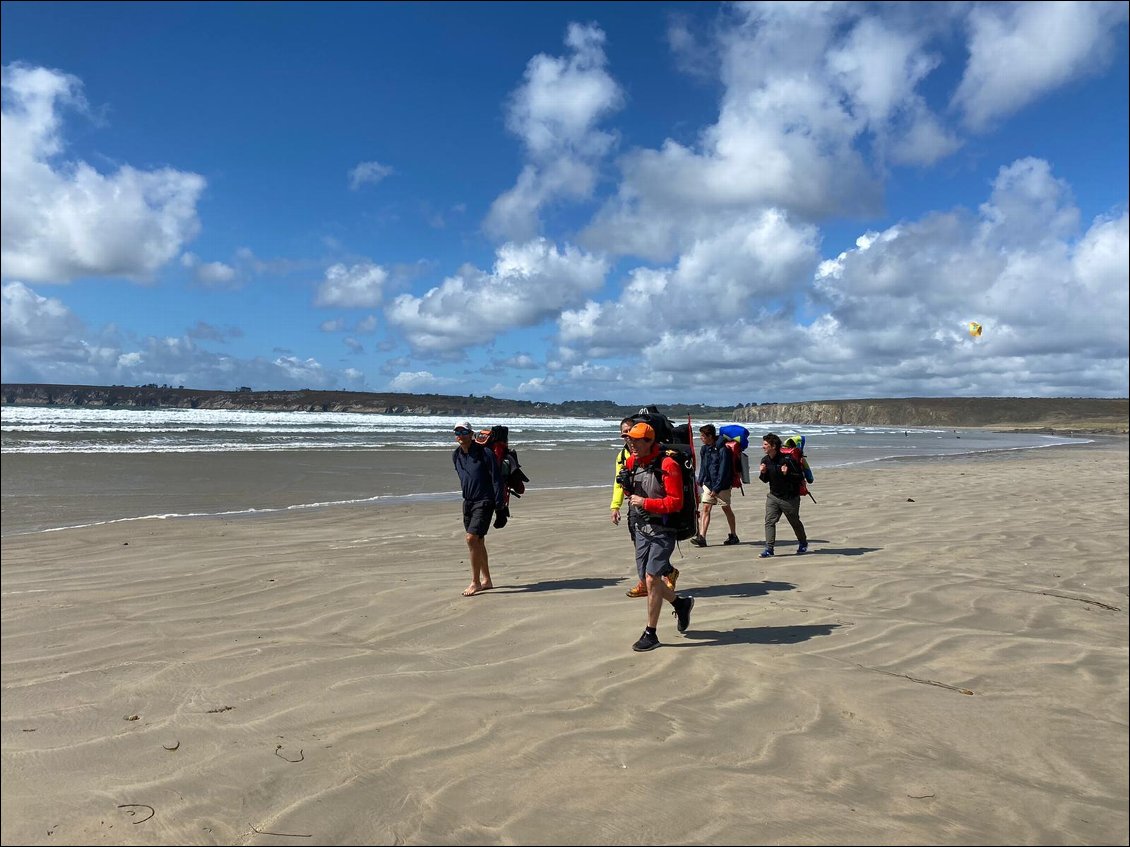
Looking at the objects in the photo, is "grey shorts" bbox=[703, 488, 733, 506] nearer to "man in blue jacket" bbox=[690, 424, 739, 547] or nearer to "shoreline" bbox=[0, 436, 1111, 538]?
"man in blue jacket" bbox=[690, 424, 739, 547]

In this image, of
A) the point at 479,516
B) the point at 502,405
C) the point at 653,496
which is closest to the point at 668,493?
the point at 653,496

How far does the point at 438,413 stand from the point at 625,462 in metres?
136

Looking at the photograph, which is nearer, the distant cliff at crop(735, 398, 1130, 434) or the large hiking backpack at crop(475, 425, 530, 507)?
the large hiking backpack at crop(475, 425, 530, 507)

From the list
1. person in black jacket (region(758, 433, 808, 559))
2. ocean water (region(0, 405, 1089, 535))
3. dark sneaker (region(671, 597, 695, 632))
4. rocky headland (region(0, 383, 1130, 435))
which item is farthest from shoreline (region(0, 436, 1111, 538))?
rocky headland (region(0, 383, 1130, 435))

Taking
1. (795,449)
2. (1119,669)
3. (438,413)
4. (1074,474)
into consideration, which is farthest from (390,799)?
(438,413)

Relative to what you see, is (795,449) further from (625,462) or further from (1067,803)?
(1067,803)

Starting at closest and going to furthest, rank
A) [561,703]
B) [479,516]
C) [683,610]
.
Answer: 1. [561,703]
2. [683,610]
3. [479,516]

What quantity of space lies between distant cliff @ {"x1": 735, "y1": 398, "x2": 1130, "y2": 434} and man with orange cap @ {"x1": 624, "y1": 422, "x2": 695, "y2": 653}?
107 meters

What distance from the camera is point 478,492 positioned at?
7367 millimetres

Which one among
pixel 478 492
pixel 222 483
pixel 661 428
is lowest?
pixel 222 483

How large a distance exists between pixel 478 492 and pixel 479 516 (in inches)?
10.8

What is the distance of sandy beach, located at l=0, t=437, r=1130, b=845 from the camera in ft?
10.5

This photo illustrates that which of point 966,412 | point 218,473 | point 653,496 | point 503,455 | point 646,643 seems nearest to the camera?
point 646,643

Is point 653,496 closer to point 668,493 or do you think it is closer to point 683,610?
point 668,493
